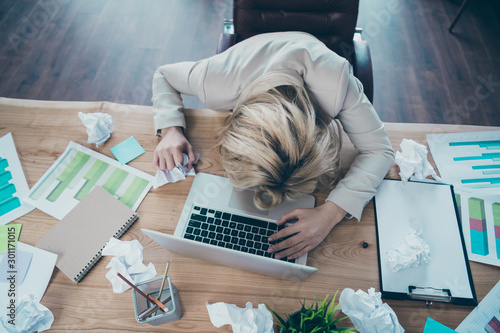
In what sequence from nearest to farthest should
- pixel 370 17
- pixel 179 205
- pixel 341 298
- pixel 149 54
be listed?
pixel 341 298 < pixel 179 205 < pixel 149 54 < pixel 370 17

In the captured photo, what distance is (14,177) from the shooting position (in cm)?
97

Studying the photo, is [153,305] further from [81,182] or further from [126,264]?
[81,182]

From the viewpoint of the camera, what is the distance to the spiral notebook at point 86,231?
2.77ft

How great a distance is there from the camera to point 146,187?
0.96 m

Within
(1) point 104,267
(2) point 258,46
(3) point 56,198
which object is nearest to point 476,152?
(2) point 258,46

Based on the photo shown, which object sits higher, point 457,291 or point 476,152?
point 476,152

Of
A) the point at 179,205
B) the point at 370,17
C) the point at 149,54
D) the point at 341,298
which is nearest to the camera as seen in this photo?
the point at 341,298

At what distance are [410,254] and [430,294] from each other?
11 cm

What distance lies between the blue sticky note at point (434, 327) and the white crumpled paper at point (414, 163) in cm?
39

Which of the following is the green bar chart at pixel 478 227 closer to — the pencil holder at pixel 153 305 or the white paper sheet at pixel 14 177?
the pencil holder at pixel 153 305

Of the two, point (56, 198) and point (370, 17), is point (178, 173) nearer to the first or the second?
point (56, 198)

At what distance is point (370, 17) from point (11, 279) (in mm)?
2469

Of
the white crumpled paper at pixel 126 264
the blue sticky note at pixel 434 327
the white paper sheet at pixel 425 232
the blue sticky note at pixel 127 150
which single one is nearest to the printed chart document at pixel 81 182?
the blue sticky note at pixel 127 150

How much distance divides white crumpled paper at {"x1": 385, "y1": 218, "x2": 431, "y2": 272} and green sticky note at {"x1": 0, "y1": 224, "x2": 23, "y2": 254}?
106 cm
